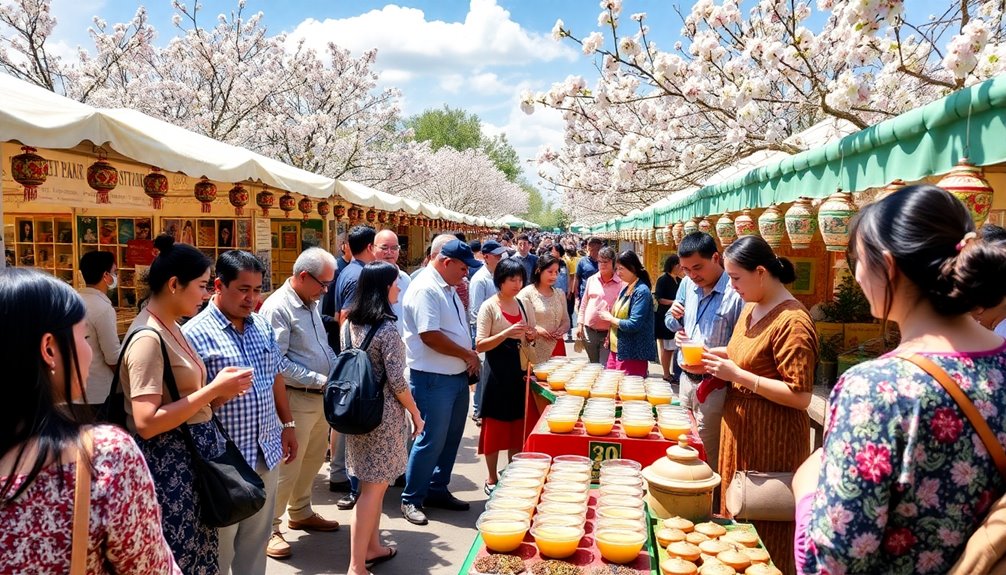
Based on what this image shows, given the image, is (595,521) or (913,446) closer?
(913,446)

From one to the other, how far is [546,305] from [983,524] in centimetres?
524

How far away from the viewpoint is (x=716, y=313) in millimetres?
4742

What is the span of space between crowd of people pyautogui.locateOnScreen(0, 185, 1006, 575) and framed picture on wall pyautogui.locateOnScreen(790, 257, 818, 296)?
6.38ft

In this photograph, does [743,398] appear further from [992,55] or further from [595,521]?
[992,55]

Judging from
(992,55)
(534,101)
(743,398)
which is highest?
(534,101)

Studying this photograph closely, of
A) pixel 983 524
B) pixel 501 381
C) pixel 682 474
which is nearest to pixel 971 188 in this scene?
pixel 983 524

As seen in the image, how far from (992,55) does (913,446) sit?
3191mm

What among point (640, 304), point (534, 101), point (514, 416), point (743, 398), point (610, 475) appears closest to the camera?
point (610, 475)

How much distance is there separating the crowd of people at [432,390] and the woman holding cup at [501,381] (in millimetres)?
18

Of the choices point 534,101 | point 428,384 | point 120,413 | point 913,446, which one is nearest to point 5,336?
point 120,413

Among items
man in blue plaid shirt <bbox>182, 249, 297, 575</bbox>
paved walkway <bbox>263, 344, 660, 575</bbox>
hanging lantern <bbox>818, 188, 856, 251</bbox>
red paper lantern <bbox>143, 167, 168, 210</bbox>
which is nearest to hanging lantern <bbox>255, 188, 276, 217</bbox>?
red paper lantern <bbox>143, 167, 168, 210</bbox>

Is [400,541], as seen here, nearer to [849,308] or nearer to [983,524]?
[983,524]

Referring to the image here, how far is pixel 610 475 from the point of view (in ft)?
9.65

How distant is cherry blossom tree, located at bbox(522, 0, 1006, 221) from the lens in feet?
14.4
